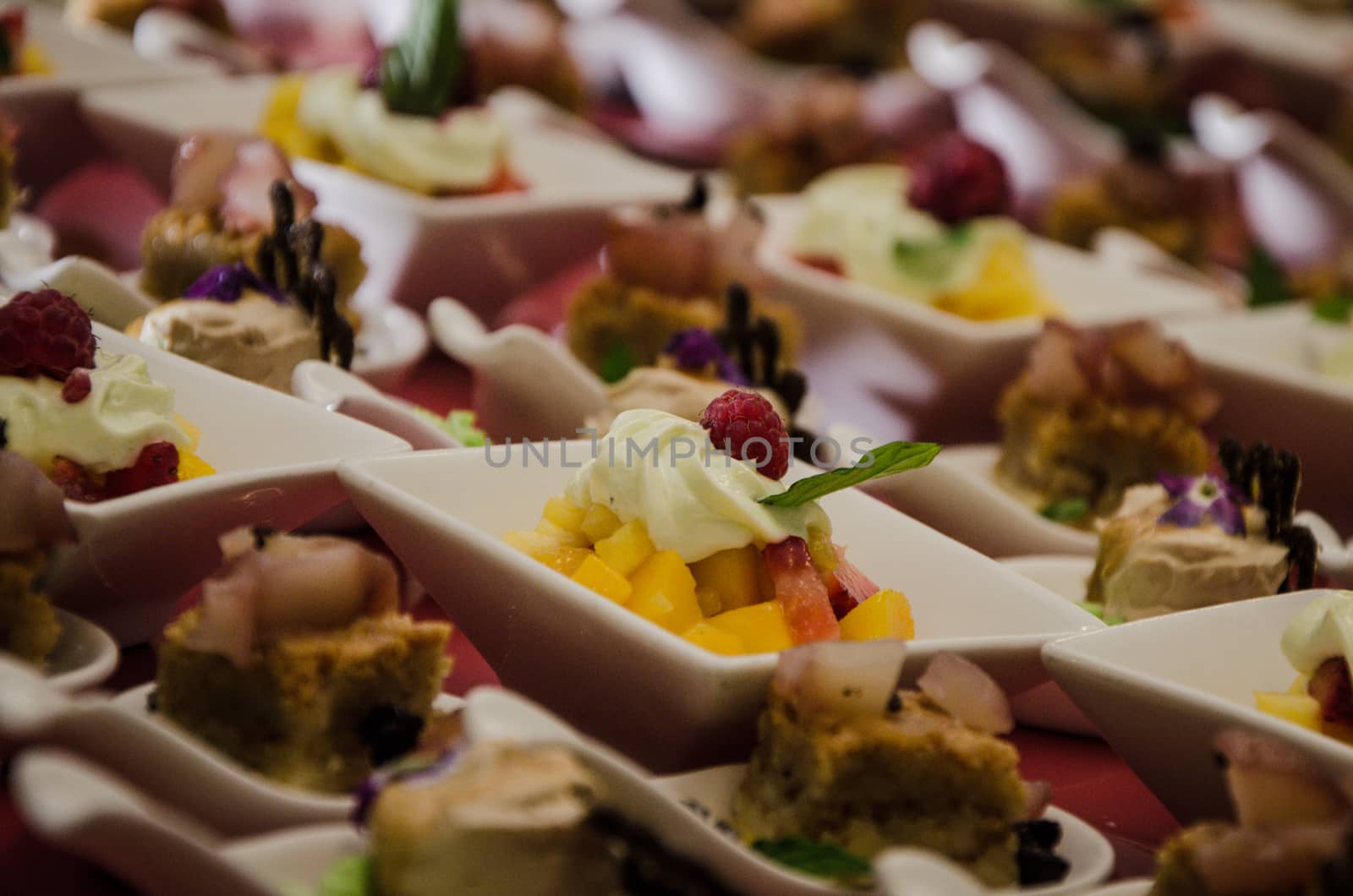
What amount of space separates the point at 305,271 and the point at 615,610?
768mm

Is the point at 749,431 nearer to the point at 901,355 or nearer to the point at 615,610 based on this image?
the point at 615,610

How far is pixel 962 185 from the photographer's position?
2.76 m

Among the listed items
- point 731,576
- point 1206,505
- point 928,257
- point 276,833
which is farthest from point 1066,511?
point 276,833

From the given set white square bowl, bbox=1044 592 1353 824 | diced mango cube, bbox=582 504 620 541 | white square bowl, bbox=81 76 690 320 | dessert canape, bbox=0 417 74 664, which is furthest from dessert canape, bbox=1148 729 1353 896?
white square bowl, bbox=81 76 690 320

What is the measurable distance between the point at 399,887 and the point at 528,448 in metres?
0.67

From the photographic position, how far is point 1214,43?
4.88 metres

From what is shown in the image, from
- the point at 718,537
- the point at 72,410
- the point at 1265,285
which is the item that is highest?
the point at 72,410


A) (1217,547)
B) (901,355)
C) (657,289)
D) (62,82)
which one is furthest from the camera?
(62,82)

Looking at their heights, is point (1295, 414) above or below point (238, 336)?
below

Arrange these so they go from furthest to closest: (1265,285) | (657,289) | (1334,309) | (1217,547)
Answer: (1265,285)
(1334,309)
(657,289)
(1217,547)

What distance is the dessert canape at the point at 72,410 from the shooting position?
4.68 ft

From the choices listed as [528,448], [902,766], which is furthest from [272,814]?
[528,448]

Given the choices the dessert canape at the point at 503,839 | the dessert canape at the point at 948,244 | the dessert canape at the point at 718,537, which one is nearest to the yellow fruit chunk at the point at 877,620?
the dessert canape at the point at 718,537

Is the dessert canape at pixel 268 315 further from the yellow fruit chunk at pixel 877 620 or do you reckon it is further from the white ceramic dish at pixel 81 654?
the yellow fruit chunk at pixel 877 620
